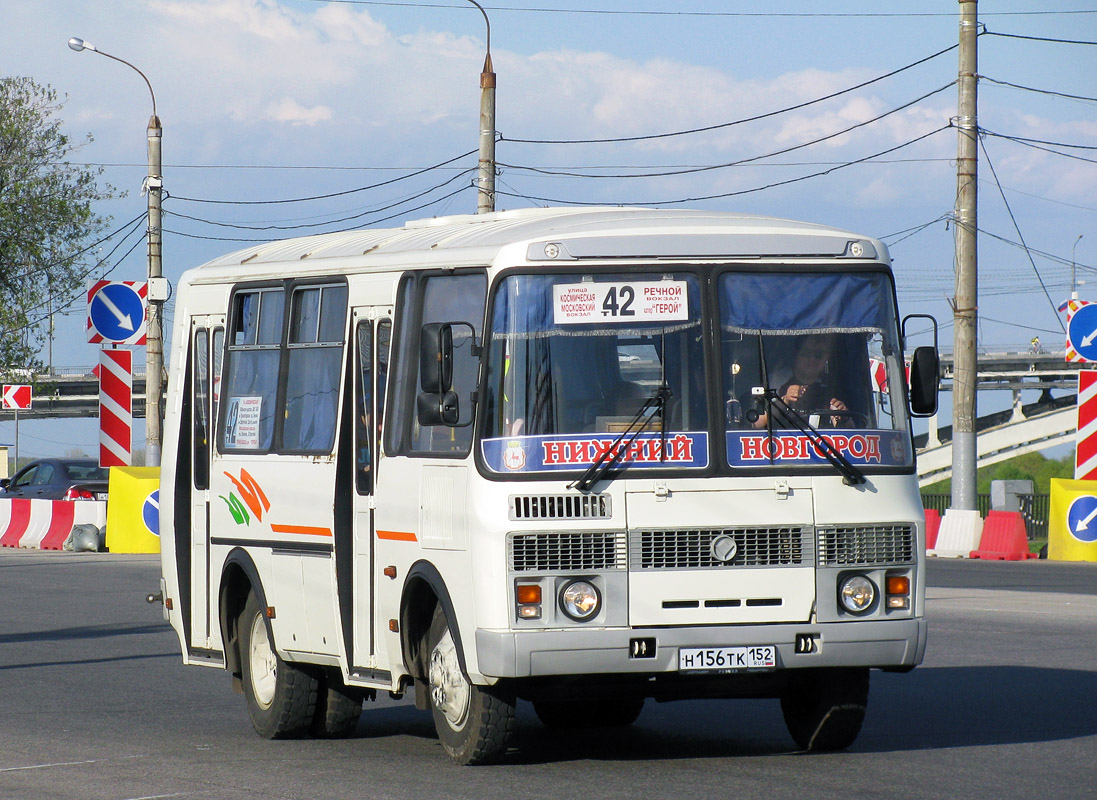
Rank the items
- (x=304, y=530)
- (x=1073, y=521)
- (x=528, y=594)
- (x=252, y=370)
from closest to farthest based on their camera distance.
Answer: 1. (x=528, y=594)
2. (x=304, y=530)
3. (x=252, y=370)
4. (x=1073, y=521)

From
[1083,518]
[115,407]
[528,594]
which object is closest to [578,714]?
[528,594]

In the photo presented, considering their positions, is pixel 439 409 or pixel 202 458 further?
pixel 202 458

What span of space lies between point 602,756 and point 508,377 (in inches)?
81.7

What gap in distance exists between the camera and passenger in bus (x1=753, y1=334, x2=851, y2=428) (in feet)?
30.3

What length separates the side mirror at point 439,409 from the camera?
29.7 feet

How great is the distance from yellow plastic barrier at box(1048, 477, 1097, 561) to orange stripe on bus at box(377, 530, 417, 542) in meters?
17.7

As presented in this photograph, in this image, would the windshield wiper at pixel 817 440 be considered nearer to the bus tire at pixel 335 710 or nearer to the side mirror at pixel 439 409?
the side mirror at pixel 439 409

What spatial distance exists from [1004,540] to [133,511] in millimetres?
13129

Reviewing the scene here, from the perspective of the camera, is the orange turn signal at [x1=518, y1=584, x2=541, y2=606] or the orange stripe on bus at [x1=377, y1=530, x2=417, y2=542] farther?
the orange stripe on bus at [x1=377, y1=530, x2=417, y2=542]

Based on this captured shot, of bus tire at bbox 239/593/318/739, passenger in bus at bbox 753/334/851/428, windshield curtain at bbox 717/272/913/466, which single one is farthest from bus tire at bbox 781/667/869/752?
bus tire at bbox 239/593/318/739

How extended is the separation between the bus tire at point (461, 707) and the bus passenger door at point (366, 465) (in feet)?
1.96

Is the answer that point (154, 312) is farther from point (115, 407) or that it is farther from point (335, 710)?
point (335, 710)

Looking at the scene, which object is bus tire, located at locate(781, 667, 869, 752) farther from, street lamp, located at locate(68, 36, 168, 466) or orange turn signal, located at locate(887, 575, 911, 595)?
street lamp, located at locate(68, 36, 168, 466)

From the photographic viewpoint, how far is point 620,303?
912 centimetres
